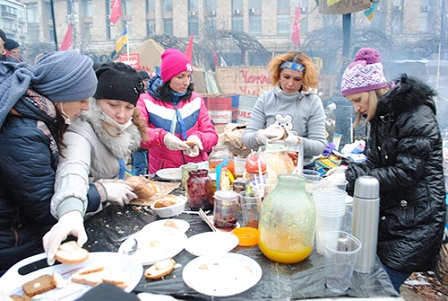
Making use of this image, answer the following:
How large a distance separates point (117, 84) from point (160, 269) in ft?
4.13

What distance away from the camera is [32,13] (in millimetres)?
40750

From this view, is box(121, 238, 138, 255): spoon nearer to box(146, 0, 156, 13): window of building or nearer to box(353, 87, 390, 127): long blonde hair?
box(353, 87, 390, 127): long blonde hair

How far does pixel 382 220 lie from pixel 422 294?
142 centimetres

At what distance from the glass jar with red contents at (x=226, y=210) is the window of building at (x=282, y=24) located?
38313 millimetres

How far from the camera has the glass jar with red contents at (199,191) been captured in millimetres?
1998

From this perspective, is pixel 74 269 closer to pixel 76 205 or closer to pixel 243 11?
pixel 76 205

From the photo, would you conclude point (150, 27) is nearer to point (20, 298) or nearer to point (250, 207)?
point (250, 207)

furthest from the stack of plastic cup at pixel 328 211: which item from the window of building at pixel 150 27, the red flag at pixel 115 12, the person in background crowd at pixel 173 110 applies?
the window of building at pixel 150 27

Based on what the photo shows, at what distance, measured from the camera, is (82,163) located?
1767mm

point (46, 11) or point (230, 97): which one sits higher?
point (46, 11)

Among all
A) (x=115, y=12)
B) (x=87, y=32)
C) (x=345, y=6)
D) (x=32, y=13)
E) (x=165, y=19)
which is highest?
(x=32, y=13)

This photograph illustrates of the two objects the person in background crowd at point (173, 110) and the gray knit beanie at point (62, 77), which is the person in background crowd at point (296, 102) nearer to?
the person in background crowd at point (173, 110)

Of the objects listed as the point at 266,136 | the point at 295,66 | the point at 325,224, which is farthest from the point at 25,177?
the point at 295,66

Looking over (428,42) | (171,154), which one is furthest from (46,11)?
(171,154)
